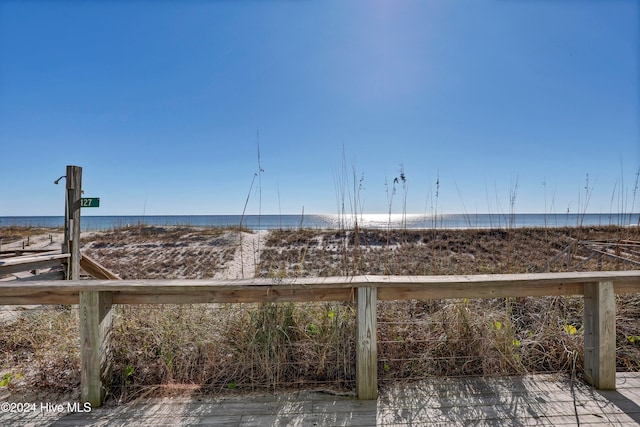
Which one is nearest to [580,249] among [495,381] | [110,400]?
[495,381]

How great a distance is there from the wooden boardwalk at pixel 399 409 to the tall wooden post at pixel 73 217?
2.45 meters

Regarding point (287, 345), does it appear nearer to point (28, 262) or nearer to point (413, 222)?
point (28, 262)

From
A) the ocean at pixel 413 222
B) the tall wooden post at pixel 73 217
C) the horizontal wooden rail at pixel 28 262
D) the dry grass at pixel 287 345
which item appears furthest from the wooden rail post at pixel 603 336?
the horizontal wooden rail at pixel 28 262

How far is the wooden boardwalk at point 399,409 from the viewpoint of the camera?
142cm

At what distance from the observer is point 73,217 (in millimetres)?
3303

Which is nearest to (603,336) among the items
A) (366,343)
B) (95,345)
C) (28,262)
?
(366,343)

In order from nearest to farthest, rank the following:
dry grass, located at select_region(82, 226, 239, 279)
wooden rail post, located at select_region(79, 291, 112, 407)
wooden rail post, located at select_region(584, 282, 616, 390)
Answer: wooden rail post, located at select_region(79, 291, 112, 407) → wooden rail post, located at select_region(584, 282, 616, 390) → dry grass, located at select_region(82, 226, 239, 279)

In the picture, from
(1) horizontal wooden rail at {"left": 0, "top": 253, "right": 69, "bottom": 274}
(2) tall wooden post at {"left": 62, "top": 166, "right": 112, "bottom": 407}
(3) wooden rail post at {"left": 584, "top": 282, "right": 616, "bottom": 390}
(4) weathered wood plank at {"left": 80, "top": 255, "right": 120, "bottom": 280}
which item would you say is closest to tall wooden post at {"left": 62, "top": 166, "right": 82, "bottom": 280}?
(1) horizontal wooden rail at {"left": 0, "top": 253, "right": 69, "bottom": 274}

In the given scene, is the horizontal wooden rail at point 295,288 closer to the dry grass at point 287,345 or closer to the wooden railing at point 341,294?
the wooden railing at point 341,294

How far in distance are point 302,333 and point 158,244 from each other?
36.1 ft

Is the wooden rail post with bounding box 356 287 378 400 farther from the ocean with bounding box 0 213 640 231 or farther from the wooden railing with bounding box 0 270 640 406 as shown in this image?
the ocean with bounding box 0 213 640 231

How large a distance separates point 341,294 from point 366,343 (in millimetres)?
306

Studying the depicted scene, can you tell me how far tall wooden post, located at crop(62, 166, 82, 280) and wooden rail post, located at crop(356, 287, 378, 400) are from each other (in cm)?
357

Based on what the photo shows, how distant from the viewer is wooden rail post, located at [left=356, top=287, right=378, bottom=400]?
1577 mm
